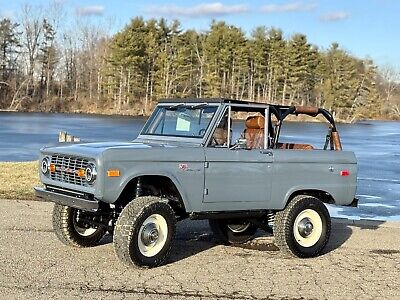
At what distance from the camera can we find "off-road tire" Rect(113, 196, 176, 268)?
24.1ft

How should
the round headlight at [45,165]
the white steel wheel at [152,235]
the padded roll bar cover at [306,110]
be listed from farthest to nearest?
1. the padded roll bar cover at [306,110]
2. the round headlight at [45,165]
3. the white steel wheel at [152,235]

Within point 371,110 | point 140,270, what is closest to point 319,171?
point 140,270

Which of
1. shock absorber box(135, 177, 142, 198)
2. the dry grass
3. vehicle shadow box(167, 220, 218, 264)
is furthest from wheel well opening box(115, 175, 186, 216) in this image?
the dry grass

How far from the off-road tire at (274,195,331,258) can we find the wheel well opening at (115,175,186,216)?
1.36 meters

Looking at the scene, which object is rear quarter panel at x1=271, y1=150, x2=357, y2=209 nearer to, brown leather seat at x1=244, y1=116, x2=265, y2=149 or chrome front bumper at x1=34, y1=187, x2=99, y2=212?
brown leather seat at x1=244, y1=116, x2=265, y2=149

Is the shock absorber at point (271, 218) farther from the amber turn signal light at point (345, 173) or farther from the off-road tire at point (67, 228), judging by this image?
the off-road tire at point (67, 228)

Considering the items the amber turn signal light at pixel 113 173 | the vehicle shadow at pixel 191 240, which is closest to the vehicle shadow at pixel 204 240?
the vehicle shadow at pixel 191 240

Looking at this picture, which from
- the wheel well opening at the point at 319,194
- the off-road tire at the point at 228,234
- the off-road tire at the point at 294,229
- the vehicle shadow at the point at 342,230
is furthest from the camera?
the vehicle shadow at the point at 342,230

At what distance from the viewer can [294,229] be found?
28.8 ft

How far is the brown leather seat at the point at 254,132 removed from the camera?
8830 mm

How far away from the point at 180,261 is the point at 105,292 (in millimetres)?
1741

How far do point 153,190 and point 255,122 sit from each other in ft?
6.03

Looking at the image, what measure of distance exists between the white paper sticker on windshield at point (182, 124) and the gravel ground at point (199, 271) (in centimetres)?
166

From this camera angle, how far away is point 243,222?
9.19 m
